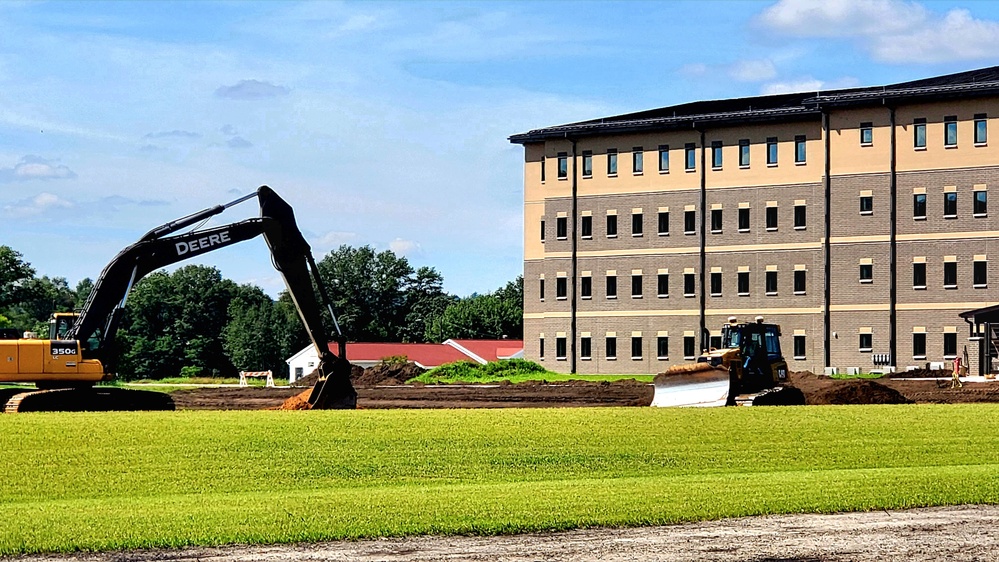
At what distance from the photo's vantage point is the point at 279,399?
195ft

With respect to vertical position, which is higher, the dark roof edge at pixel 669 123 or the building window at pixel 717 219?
the dark roof edge at pixel 669 123

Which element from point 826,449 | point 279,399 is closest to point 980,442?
point 826,449

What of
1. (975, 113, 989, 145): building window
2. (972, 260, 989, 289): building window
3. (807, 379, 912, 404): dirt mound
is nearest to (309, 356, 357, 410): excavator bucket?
(807, 379, 912, 404): dirt mound

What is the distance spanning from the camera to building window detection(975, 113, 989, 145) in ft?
245

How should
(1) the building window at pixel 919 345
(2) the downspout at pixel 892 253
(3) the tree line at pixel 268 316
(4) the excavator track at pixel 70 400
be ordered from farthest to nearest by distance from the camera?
(3) the tree line at pixel 268 316
(2) the downspout at pixel 892 253
(1) the building window at pixel 919 345
(4) the excavator track at pixel 70 400

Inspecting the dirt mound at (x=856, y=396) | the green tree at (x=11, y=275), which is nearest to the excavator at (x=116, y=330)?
the dirt mound at (x=856, y=396)

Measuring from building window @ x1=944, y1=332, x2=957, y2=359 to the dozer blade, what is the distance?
120 feet

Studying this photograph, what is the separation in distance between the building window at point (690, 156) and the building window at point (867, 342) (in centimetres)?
1355

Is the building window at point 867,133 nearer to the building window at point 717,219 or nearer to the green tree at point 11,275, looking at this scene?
the building window at point 717,219

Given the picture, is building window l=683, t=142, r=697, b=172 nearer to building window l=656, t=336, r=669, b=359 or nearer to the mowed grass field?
building window l=656, t=336, r=669, b=359

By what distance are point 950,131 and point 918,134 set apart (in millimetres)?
1560

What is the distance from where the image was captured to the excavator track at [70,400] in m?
34.1

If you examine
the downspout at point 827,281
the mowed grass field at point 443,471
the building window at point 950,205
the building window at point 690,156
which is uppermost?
the building window at point 690,156

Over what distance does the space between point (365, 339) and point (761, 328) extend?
368 feet
